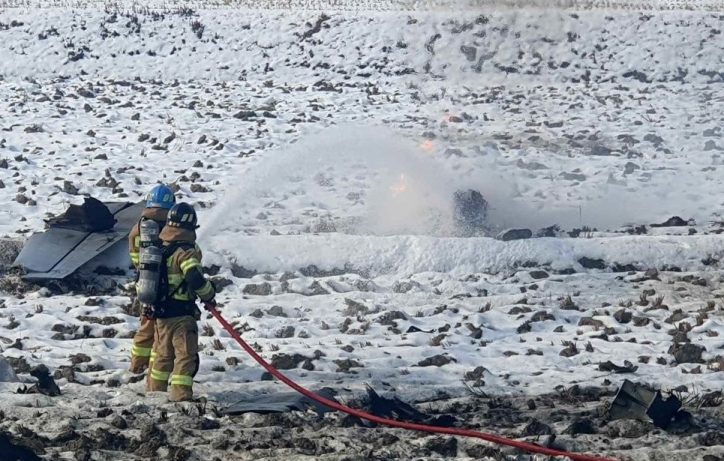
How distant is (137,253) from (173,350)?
112 centimetres

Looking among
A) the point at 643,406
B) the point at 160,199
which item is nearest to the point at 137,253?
the point at 160,199

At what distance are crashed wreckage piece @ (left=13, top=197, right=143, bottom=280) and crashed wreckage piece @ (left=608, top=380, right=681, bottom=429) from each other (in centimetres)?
670

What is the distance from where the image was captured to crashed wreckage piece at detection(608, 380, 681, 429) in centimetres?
726

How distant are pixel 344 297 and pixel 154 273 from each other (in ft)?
10.8

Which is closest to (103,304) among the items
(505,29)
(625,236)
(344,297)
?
(344,297)

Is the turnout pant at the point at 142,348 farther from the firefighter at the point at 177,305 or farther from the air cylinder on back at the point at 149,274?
the air cylinder on back at the point at 149,274

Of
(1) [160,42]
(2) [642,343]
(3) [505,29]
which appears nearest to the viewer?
(2) [642,343]

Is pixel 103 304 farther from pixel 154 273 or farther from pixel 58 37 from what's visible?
pixel 58 37

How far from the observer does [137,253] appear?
9227 mm

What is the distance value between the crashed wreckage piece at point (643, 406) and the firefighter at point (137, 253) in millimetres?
3798

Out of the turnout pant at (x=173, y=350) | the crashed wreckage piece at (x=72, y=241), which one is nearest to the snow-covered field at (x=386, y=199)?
the turnout pant at (x=173, y=350)

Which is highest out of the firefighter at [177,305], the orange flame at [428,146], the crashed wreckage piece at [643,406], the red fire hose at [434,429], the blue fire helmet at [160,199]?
the orange flame at [428,146]

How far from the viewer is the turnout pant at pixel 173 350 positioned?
27.4 feet

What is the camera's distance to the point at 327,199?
16.0m
